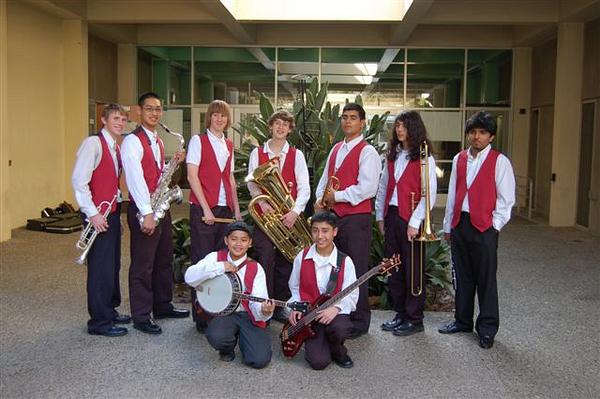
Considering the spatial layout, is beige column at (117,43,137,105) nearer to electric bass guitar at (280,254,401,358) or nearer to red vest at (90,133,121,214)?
red vest at (90,133,121,214)

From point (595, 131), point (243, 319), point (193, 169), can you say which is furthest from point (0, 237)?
point (595, 131)

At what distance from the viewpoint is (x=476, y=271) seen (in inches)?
198

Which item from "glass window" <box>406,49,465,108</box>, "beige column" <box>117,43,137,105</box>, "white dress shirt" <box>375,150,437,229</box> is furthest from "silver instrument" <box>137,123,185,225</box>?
"glass window" <box>406,49,465,108</box>

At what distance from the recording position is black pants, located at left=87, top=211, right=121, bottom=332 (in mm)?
4945

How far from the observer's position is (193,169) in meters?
5.04

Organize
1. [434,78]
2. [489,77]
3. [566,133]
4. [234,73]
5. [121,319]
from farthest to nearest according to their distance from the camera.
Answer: [234,73] → [489,77] → [434,78] → [566,133] → [121,319]

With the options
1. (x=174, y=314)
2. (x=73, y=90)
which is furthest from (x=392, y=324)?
(x=73, y=90)

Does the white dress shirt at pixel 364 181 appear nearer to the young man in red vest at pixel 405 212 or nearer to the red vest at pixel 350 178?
the red vest at pixel 350 178

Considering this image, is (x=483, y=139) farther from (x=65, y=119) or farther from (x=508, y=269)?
(x=65, y=119)

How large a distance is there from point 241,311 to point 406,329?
1.38 m

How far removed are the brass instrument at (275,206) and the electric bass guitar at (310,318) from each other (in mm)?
800

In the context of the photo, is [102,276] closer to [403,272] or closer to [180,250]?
[180,250]

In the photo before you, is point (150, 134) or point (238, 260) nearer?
point (238, 260)

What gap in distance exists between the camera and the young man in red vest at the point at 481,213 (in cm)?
483
